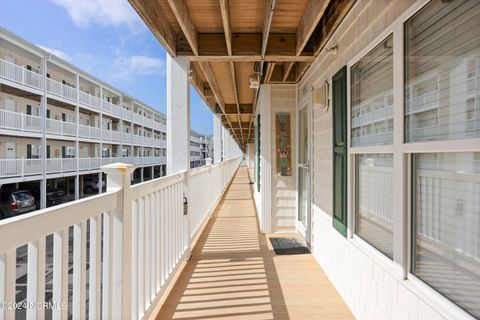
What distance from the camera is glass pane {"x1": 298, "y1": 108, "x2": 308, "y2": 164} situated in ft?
13.6

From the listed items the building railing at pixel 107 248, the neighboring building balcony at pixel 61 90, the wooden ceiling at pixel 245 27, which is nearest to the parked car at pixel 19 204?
the neighboring building balcony at pixel 61 90

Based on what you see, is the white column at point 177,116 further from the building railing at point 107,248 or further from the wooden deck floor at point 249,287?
the wooden deck floor at point 249,287

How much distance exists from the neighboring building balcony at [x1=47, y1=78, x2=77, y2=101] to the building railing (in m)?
15.2

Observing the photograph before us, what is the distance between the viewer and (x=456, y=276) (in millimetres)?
1206

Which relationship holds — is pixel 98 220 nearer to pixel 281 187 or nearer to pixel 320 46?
pixel 320 46

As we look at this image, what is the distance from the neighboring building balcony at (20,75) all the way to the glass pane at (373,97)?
562 inches

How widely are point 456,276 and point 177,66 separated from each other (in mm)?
3228

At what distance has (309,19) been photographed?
2.69 metres

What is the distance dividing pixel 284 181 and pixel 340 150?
82.2 inches

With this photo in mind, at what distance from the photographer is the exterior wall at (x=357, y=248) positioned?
4.84 ft

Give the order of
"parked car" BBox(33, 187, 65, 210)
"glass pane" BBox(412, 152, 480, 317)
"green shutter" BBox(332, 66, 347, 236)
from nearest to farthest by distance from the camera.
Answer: "glass pane" BBox(412, 152, 480, 317) → "green shutter" BBox(332, 66, 347, 236) → "parked car" BBox(33, 187, 65, 210)

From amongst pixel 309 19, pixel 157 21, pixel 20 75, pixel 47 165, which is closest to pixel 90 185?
pixel 47 165

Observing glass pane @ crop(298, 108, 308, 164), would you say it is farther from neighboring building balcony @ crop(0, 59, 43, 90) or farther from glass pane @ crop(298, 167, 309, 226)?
neighboring building balcony @ crop(0, 59, 43, 90)

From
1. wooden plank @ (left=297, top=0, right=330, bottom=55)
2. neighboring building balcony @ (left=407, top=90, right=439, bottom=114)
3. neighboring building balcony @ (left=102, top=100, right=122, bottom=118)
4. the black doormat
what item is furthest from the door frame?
neighboring building balcony @ (left=102, top=100, right=122, bottom=118)
